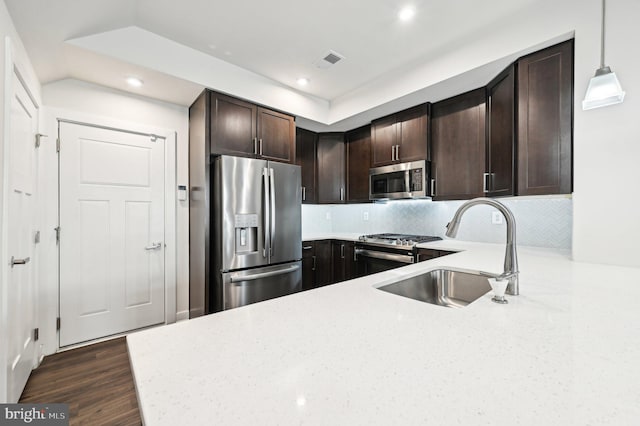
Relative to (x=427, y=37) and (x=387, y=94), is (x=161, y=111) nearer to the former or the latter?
(x=387, y=94)

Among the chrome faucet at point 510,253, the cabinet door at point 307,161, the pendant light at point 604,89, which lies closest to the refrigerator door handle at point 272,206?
the cabinet door at point 307,161

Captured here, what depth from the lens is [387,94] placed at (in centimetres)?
284

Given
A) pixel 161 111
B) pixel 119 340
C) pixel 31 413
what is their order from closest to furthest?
pixel 31 413
pixel 119 340
pixel 161 111

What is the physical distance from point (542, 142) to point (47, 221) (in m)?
3.92

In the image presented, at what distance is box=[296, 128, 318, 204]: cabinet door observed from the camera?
372cm

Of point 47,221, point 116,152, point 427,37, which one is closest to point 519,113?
point 427,37

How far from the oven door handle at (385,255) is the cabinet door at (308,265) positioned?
1.91ft

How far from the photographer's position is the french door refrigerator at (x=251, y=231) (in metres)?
2.44

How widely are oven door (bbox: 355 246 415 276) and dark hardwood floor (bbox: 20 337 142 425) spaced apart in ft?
7.79

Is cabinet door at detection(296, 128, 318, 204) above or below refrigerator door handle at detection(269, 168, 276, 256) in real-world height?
above

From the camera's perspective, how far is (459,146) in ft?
8.87

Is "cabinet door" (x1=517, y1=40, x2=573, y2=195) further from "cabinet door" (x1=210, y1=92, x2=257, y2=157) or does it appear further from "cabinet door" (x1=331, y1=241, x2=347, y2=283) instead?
"cabinet door" (x1=210, y1=92, x2=257, y2=157)

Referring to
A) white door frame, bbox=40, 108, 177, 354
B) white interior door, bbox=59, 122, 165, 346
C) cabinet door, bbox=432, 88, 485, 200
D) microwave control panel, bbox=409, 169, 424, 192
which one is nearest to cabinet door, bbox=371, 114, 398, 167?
microwave control panel, bbox=409, 169, 424, 192

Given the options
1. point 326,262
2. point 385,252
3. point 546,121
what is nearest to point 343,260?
point 326,262
